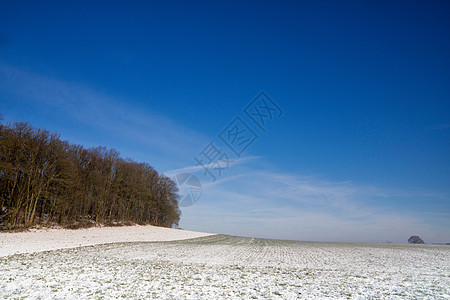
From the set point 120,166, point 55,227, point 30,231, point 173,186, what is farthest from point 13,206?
point 173,186

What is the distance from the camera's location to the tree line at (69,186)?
38750mm

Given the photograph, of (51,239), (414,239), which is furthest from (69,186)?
(414,239)

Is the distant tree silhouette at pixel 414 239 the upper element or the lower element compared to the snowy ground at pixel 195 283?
upper

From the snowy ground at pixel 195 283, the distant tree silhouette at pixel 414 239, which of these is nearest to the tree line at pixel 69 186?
the snowy ground at pixel 195 283

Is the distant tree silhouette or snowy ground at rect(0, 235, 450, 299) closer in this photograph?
snowy ground at rect(0, 235, 450, 299)

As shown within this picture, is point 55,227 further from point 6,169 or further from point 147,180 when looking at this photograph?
point 147,180

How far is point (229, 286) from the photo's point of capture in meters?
13.2

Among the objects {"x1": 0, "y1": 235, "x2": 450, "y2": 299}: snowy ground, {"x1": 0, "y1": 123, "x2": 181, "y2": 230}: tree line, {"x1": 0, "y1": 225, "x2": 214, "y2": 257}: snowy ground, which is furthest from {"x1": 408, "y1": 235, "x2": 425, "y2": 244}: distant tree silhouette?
{"x1": 0, "y1": 235, "x2": 450, "y2": 299}: snowy ground

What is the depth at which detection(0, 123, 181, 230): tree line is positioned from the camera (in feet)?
127

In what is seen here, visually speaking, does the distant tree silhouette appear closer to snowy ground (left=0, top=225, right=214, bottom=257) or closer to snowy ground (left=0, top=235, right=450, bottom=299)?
snowy ground (left=0, top=225, right=214, bottom=257)

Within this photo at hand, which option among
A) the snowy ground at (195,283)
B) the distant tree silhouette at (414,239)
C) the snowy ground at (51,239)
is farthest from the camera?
the distant tree silhouette at (414,239)

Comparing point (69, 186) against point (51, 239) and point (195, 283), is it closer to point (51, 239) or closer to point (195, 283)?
point (51, 239)

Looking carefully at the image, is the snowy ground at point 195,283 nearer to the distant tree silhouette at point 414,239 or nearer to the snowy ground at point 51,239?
the snowy ground at point 51,239

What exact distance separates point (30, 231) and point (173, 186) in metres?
42.8
